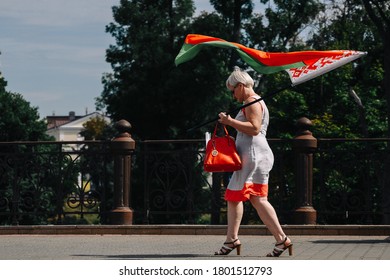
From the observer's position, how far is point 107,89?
5538 centimetres

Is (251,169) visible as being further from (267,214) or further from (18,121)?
(18,121)

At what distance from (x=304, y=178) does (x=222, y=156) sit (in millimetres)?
5129

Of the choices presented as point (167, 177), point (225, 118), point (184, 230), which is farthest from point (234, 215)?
point (167, 177)

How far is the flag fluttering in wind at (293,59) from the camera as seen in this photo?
973 centimetres

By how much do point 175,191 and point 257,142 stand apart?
5.81 metres

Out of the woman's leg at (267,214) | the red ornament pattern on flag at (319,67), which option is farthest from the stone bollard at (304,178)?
the woman's leg at (267,214)

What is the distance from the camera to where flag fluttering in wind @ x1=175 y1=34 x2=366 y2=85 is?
31.9ft

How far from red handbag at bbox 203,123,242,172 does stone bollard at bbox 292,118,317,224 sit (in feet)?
16.4

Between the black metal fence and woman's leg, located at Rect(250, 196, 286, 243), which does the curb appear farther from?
woman's leg, located at Rect(250, 196, 286, 243)

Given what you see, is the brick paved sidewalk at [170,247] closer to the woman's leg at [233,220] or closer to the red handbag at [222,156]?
the woman's leg at [233,220]

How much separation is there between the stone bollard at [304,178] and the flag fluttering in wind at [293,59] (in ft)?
14.6

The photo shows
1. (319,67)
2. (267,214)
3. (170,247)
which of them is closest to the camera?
(267,214)

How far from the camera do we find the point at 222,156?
9.50m
